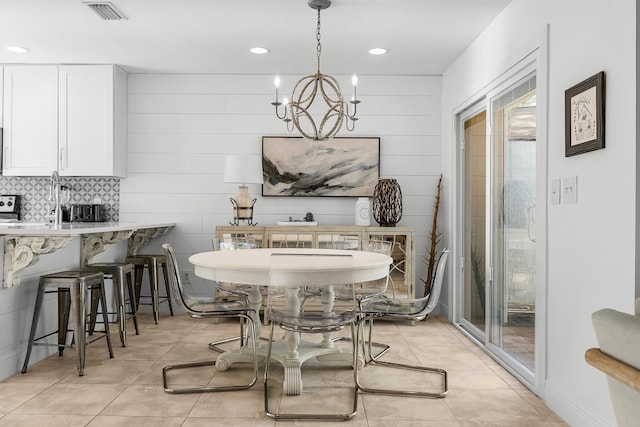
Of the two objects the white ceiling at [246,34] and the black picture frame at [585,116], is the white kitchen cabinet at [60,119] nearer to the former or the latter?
the white ceiling at [246,34]

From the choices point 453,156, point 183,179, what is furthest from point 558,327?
point 183,179

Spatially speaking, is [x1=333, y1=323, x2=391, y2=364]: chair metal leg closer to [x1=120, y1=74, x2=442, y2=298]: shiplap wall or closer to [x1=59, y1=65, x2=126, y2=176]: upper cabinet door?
[x1=120, y1=74, x2=442, y2=298]: shiplap wall

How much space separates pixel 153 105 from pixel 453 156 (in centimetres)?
298

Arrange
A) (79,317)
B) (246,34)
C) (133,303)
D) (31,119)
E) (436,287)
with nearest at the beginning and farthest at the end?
(436,287) → (79,317) → (246,34) → (133,303) → (31,119)

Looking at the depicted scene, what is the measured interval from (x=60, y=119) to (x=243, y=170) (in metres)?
1.85

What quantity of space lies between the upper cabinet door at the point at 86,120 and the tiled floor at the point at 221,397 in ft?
6.11

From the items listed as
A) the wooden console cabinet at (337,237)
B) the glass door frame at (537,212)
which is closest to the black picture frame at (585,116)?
the glass door frame at (537,212)

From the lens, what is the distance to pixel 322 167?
5277 mm

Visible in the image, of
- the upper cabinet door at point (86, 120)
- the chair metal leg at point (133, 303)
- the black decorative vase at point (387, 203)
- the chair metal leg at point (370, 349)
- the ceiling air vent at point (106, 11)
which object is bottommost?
the chair metal leg at point (370, 349)

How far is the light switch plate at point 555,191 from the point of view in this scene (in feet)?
8.87

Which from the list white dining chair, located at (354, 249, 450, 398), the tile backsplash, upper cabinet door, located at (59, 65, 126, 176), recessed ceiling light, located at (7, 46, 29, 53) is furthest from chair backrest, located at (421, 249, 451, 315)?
recessed ceiling light, located at (7, 46, 29, 53)

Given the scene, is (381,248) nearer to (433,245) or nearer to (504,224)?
(504,224)

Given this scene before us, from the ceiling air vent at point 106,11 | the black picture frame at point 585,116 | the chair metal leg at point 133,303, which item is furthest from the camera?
the chair metal leg at point 133,303

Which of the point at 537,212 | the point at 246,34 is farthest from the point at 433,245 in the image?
the point at 246,34
